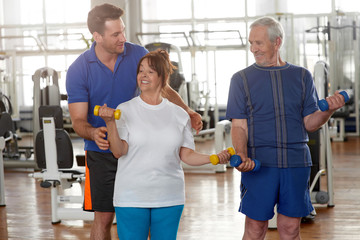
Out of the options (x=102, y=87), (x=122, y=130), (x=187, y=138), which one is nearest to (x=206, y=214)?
(x=102, y=87)

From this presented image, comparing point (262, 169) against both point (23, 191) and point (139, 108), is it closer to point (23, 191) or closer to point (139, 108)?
point (139, 108)

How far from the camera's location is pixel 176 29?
11.0m

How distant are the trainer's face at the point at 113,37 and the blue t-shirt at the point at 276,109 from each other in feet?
1.70

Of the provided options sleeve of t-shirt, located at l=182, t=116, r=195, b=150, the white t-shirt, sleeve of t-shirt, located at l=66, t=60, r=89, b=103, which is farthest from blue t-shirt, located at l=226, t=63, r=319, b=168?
sleeve of t-shirt, located at l=66, t=60, r=89, b=103

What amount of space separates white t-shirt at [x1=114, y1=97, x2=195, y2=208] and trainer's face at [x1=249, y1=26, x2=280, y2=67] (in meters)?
0.48

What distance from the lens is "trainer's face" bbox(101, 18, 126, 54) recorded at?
2273 mm

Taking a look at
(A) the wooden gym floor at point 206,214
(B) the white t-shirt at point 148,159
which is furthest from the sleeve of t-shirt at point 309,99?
(A) the wooden gym floor at point 206,214

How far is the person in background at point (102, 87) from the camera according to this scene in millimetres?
2293

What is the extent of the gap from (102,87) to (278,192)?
34.7 inches

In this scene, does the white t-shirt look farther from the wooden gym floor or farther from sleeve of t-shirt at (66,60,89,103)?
the wooden gym floor

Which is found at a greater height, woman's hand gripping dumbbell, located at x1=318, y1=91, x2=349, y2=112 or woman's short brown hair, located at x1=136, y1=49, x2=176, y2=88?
woman's short brown hair, located at x1=136, y1=49, x2=176, y2=88

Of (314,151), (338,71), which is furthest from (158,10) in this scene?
(314,151)

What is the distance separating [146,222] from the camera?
79.0 inches

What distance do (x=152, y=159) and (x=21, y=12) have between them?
10402mm
